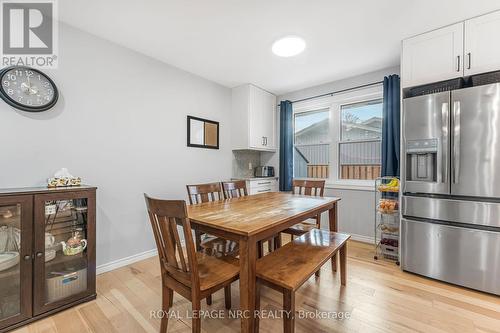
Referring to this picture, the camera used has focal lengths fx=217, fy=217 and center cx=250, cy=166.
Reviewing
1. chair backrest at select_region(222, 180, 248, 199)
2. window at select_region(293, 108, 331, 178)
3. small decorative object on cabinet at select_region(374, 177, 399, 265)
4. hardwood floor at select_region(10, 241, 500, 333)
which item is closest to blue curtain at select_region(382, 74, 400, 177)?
small decorative object on cabinet at select_region(374, 177, 399, 265)

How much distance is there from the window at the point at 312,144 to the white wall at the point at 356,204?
399 mm

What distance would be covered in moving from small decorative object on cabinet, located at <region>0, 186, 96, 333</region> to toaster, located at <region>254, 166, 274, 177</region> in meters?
2.85

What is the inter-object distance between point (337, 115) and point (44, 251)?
390 centimetres

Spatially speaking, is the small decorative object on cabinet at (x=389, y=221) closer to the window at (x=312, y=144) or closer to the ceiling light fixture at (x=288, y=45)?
the window at (x=312, y=144)

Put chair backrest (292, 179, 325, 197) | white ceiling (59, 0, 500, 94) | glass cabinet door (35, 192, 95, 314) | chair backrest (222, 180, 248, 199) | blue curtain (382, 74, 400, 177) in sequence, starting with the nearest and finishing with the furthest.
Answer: glass cabinet door (35, 192, 95, 314) → white ceiling (59, 0, 500, 94) → chair backrest (222, 180, 248, 199) → chair backrest (292, 179, 325, 197) → blue curtain (382, 74, 400, 177)

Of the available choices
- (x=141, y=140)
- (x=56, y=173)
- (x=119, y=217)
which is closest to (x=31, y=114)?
(x=56, y=173)

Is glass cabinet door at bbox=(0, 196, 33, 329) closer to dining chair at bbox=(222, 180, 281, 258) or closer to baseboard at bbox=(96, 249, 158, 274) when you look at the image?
baseboard at bbox=(96, 249, 158, 274)

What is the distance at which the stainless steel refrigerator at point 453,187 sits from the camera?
75.9 inches

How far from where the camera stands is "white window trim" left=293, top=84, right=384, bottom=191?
3.27 m

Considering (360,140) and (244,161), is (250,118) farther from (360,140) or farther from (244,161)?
(360,140)

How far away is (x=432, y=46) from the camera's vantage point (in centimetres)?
226

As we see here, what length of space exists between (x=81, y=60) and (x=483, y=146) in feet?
12.8

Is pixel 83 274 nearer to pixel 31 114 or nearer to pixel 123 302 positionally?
pixel 123 302

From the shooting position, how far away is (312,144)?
3.96 metres
